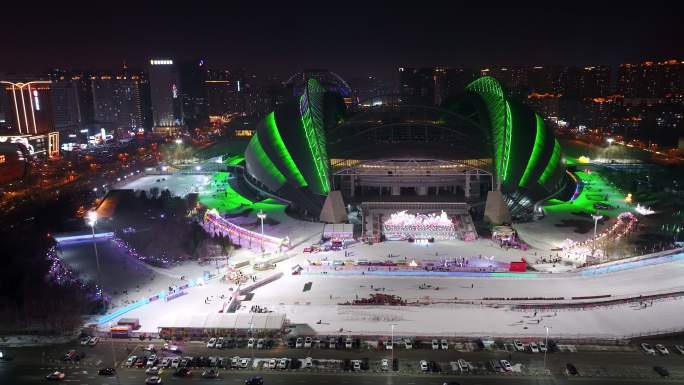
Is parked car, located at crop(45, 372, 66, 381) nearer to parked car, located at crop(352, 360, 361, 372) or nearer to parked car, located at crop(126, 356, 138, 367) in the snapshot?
parked car, located at crop(126, 356, 138, 367)

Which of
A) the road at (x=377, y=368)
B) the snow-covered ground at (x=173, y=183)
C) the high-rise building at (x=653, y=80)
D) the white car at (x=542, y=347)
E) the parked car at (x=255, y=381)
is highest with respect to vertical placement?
the high-rise building at (x=653, y=80)

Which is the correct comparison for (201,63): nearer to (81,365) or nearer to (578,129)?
(578,129)

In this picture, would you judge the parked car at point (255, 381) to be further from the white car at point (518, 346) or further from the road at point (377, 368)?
the white car at point (518, 346)

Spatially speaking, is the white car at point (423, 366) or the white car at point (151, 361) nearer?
the white car at point (423, 366)

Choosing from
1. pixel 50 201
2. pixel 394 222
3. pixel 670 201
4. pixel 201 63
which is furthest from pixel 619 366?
pixel 201 63

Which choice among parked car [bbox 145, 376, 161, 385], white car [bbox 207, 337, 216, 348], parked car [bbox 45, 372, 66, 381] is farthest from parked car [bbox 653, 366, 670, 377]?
parked car [bbox 45, 372, 66, 381]

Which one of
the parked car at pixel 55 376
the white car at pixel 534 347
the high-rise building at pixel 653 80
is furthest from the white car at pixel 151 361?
the high-rise building at pixel 653 80
